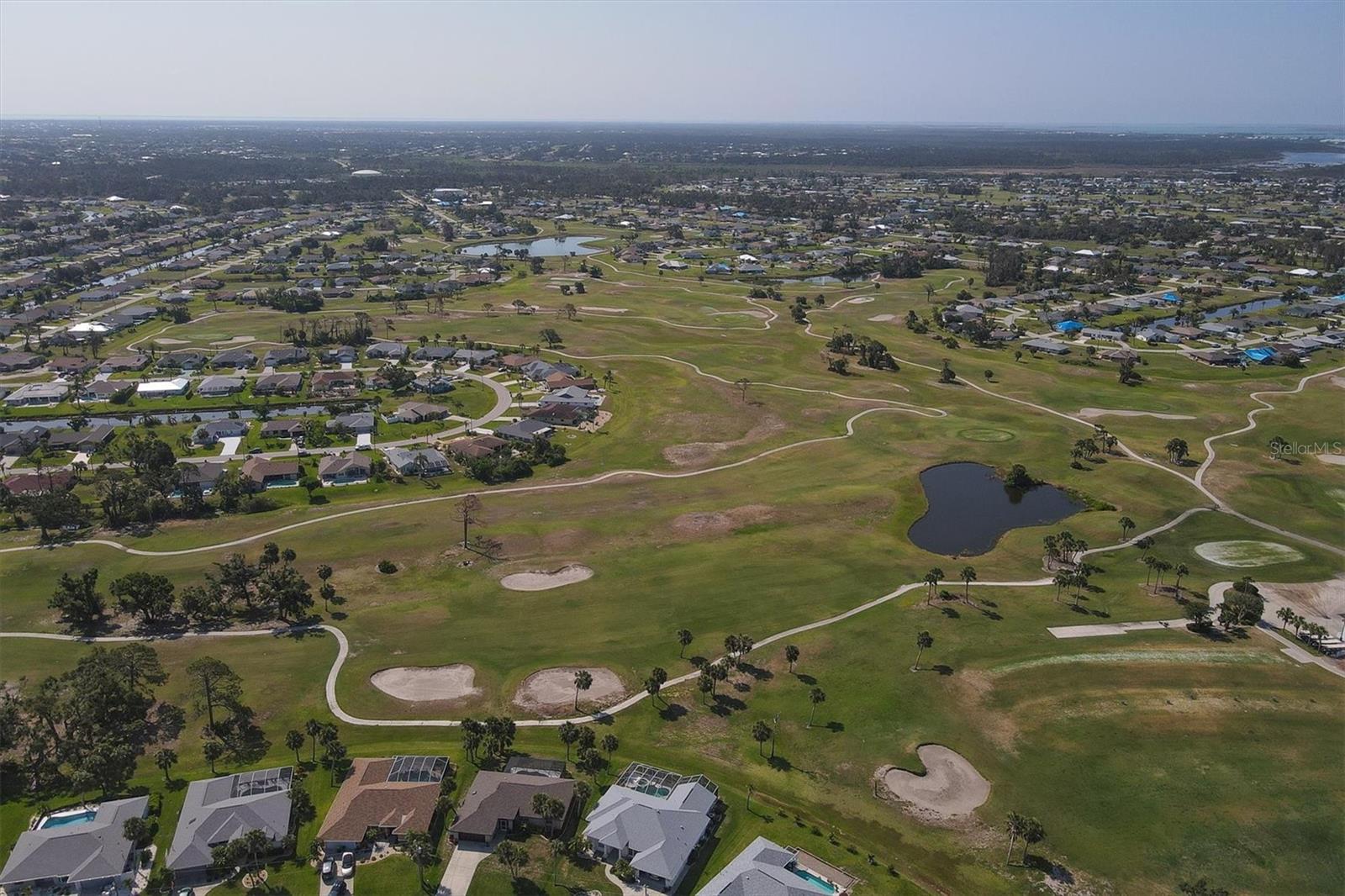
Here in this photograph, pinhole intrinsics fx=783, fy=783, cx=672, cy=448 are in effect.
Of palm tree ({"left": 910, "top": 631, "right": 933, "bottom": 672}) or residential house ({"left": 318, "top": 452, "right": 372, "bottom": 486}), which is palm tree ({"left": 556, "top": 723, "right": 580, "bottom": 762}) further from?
residential house ({"left": 318, "top": 452, "right": 372, "bottom": 486})

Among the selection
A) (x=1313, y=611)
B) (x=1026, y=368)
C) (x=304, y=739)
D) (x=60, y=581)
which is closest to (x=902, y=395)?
(x=1026, y=368)

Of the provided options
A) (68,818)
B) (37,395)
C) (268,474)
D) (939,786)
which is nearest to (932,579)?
(939,786)

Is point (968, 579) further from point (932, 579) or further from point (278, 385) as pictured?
point (278, 385)

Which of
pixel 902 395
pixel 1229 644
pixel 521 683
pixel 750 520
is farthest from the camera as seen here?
pixel 902 395

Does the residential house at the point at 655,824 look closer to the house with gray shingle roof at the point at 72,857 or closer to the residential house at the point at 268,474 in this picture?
the house with gray shingle roof at the point at 72,857

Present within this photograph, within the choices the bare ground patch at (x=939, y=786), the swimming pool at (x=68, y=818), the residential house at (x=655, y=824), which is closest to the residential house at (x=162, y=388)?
the swimming pool at (x=68, y=818)

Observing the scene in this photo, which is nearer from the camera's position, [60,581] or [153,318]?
[60,581]

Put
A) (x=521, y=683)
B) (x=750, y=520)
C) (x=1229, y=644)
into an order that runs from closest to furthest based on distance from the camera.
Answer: (x=521, y=683)
(x=1229, y=644)
(x=750, y=520)

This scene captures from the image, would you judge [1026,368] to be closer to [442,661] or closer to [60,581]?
[442,661]
